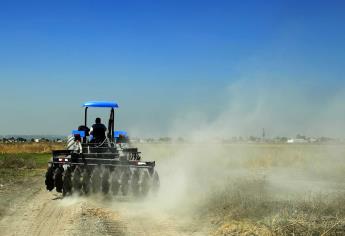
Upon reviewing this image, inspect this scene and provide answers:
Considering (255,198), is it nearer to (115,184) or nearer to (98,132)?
(115,184)

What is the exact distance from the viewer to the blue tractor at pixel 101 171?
1536 centimetres

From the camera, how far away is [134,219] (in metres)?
12.1

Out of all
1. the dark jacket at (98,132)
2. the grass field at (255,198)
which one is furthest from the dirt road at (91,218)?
the dark jacket at (98,132)

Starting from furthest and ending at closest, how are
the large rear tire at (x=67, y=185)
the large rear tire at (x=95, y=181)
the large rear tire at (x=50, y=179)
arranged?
the large rear tire at (x=50, y=179)
the large rear tire at (x=67, y=185)
the large rear tire at (x=95, y=181)

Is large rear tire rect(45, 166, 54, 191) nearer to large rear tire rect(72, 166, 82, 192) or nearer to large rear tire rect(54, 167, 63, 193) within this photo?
large rear tire rect(54, 167, 63, 193)

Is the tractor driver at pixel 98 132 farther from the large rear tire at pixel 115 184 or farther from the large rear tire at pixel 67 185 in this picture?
the large rear tire at pixel 115 184

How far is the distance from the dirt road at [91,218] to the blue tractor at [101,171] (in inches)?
14.6

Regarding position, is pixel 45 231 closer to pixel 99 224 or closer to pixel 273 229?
pixel 99 224

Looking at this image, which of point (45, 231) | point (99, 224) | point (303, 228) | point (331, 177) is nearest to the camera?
point (303, 228)

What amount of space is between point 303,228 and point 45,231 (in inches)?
209

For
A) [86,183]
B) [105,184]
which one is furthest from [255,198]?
[86,183]

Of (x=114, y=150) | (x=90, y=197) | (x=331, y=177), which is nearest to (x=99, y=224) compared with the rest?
(x=90, y=197)

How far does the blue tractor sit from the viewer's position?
1536 cm

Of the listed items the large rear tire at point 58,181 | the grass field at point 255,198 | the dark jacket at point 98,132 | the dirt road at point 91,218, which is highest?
the dark jacket at point 98,132
